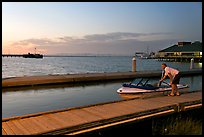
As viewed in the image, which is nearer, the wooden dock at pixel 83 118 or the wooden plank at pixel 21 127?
the wooden plank at pixel 21 127

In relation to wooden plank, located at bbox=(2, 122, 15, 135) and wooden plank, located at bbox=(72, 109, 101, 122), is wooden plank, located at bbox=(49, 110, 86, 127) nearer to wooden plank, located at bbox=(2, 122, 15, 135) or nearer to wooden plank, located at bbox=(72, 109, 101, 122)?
wooden plank, located at bbox=(72, 109, 101, 122)

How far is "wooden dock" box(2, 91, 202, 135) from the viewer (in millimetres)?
6125

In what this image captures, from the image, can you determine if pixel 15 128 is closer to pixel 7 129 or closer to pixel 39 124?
pixel 7 129

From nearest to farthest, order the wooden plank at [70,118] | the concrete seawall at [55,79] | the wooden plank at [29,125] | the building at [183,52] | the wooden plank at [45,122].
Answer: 1. the wooden plank at [29,125]
2. the wooden plank at [45,122]
3. the wooden plank at [70,118]
4. the concrete seawall at [55,79]
5. the building at [183,52]

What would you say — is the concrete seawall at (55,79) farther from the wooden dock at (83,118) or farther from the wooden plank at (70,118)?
the wooden plank at (70,118)

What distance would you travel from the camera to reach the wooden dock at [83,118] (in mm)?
6125

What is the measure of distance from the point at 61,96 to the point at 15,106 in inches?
119

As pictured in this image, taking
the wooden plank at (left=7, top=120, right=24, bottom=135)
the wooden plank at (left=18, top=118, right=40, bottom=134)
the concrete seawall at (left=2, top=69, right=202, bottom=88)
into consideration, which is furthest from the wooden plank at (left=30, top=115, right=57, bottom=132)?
the concrete seawall at (left=2, top=69, right=202, bottom=88)

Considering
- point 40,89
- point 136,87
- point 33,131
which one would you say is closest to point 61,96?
point 40,89

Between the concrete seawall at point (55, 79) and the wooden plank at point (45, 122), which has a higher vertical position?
the concrete seawall at point (55, 79)

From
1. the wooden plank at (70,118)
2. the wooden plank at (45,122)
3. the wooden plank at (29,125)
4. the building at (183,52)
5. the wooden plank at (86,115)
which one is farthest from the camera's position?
the building at (183,52)

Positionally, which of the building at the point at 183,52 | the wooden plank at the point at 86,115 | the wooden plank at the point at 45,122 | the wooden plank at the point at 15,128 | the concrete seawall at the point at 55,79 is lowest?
the wooden plank at the point at 15,128

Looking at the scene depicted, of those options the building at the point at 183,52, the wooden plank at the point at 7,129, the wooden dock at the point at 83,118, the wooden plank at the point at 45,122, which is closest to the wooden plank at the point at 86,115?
the wooden dock at the point at 83,118

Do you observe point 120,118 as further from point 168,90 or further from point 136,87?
point 168,90
